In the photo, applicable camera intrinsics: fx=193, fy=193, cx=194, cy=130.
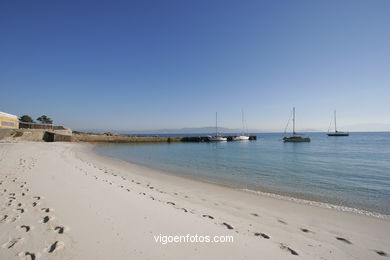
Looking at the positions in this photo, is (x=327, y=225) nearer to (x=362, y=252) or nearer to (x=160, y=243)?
(x=362, y=252)

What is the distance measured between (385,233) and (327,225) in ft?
4.54

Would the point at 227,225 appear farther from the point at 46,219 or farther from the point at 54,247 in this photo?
the point at 46,219

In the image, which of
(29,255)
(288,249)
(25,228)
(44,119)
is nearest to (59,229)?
(25,228)

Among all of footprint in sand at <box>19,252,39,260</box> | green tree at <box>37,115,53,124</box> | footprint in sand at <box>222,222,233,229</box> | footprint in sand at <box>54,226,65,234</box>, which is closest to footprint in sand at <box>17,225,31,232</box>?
footprint in sand at <box>54,226,65,234</box>

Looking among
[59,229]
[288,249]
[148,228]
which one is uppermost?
[59,229]

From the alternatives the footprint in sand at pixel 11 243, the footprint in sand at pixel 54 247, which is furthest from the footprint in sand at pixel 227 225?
the footprint in sand at pixel 11 243

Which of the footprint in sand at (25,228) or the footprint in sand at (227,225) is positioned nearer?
the footprint in sand at (25,228)

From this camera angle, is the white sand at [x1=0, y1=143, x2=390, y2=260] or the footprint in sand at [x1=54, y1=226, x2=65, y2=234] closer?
the white sand at [x1=0, y1=143, x2=390, y2=260]

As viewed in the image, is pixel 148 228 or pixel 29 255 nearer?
pixel 29 255

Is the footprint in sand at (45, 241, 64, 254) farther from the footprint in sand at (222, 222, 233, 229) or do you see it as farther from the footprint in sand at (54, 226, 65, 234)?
the footprint in sand at (222, 222, 233, 229)

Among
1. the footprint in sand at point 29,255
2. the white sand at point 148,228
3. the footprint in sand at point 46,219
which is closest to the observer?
the footprint in sand at point 29,255

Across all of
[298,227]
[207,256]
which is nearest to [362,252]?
[298,227]

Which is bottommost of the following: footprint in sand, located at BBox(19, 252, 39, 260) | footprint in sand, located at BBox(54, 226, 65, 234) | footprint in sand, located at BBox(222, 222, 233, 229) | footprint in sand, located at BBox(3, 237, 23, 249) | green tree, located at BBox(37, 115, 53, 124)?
footprint in sand, located at BBox(222, 222, 233, 229)

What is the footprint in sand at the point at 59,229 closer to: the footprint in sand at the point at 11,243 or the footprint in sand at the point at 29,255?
the footprint in sand at the point at 11,243
